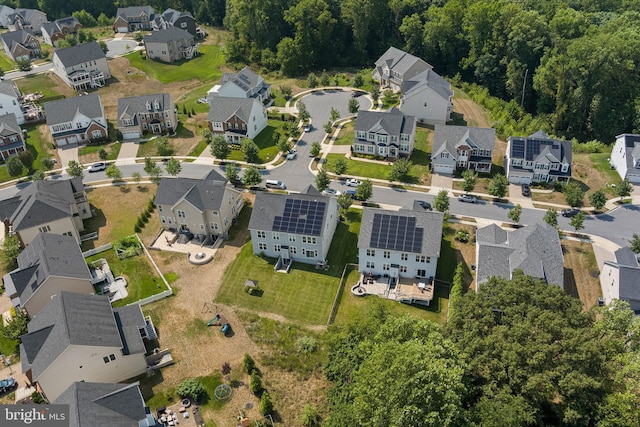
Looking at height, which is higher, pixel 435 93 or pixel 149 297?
pixel 435 93

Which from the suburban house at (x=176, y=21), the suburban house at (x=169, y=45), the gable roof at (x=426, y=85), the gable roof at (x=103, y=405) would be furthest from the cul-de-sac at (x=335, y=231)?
the suburban house at (x=176, y=21)

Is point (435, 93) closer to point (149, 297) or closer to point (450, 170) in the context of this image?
point (450, 170)

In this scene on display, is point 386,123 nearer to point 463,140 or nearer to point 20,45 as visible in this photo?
point 463,140

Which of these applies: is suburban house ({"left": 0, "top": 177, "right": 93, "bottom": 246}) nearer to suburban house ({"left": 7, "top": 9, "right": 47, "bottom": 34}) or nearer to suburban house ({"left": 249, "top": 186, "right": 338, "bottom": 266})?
suburban house ({"left": 249, "top": 186, "right": 338, "bottom": 266})

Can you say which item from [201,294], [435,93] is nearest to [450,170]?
[435,93]

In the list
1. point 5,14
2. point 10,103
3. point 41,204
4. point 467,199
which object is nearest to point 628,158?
point 467,199

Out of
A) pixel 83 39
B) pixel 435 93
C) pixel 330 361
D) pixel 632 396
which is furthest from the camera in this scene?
pixel 83 39
